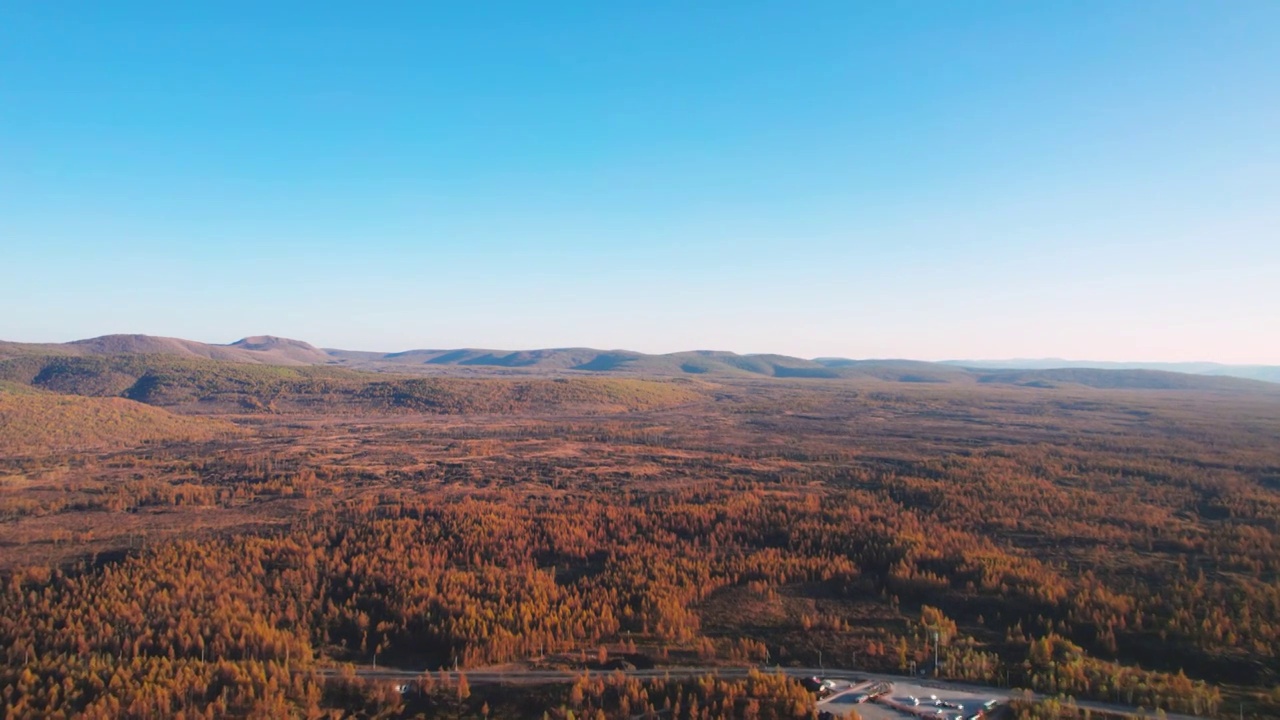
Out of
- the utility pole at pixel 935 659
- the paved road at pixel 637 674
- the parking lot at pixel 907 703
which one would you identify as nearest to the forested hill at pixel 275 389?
the paved road at pixel 637 674

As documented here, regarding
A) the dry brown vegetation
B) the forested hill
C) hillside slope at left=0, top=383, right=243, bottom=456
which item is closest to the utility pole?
the dry brown vegetation

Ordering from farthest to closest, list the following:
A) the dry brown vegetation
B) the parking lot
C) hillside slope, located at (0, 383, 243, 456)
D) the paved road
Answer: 1. hillside slope, located at (0, 383, 243, 456)
2. the paved road
3. the dry brown vegetation
4. the parking lot

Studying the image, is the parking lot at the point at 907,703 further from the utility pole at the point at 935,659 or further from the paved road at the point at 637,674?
the utility pole at the point at 935,659

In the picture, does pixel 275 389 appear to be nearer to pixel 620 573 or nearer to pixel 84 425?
pixel 84 425

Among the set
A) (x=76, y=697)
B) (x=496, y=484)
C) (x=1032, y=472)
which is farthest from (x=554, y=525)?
(x=1032, y=472)

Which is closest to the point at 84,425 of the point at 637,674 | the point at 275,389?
the point at 275,389

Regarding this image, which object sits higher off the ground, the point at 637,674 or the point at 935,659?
the point at 935,659

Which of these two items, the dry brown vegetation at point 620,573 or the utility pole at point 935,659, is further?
the utility pole at point 935,659

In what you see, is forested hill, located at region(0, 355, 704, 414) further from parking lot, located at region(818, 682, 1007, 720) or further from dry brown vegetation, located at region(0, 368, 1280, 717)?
parking lot, located at region(818, 682, 1007, 720)
